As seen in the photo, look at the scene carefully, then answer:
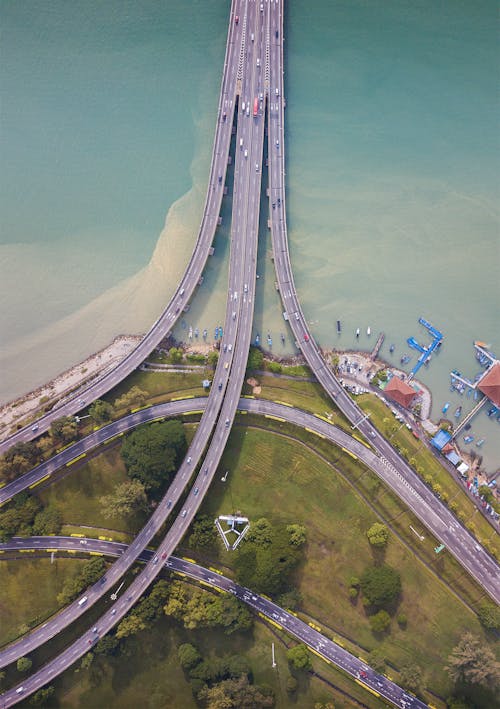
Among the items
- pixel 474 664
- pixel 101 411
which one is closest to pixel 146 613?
pixel 101 411

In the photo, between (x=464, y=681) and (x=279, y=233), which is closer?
(x=464, y=681)

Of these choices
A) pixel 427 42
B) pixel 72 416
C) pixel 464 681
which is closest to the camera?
pixel 464 681

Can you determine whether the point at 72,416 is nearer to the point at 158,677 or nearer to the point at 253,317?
the point at 253,317

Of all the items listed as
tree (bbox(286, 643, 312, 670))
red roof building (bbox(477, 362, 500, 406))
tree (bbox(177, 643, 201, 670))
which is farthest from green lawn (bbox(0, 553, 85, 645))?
red roof building (bbox(477, 362, 500, 406))

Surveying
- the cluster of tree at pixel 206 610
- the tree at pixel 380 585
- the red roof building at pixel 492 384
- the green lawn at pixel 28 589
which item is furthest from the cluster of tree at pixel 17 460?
the red roof building at pixel 492 384

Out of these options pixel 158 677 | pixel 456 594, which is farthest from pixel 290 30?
pixel 158 677

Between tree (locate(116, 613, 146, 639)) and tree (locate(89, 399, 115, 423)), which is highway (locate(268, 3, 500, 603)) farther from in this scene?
tree (locate(116, 613, 146, 639))

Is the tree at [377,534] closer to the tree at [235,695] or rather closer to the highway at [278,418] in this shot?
the highway at [278,418]
